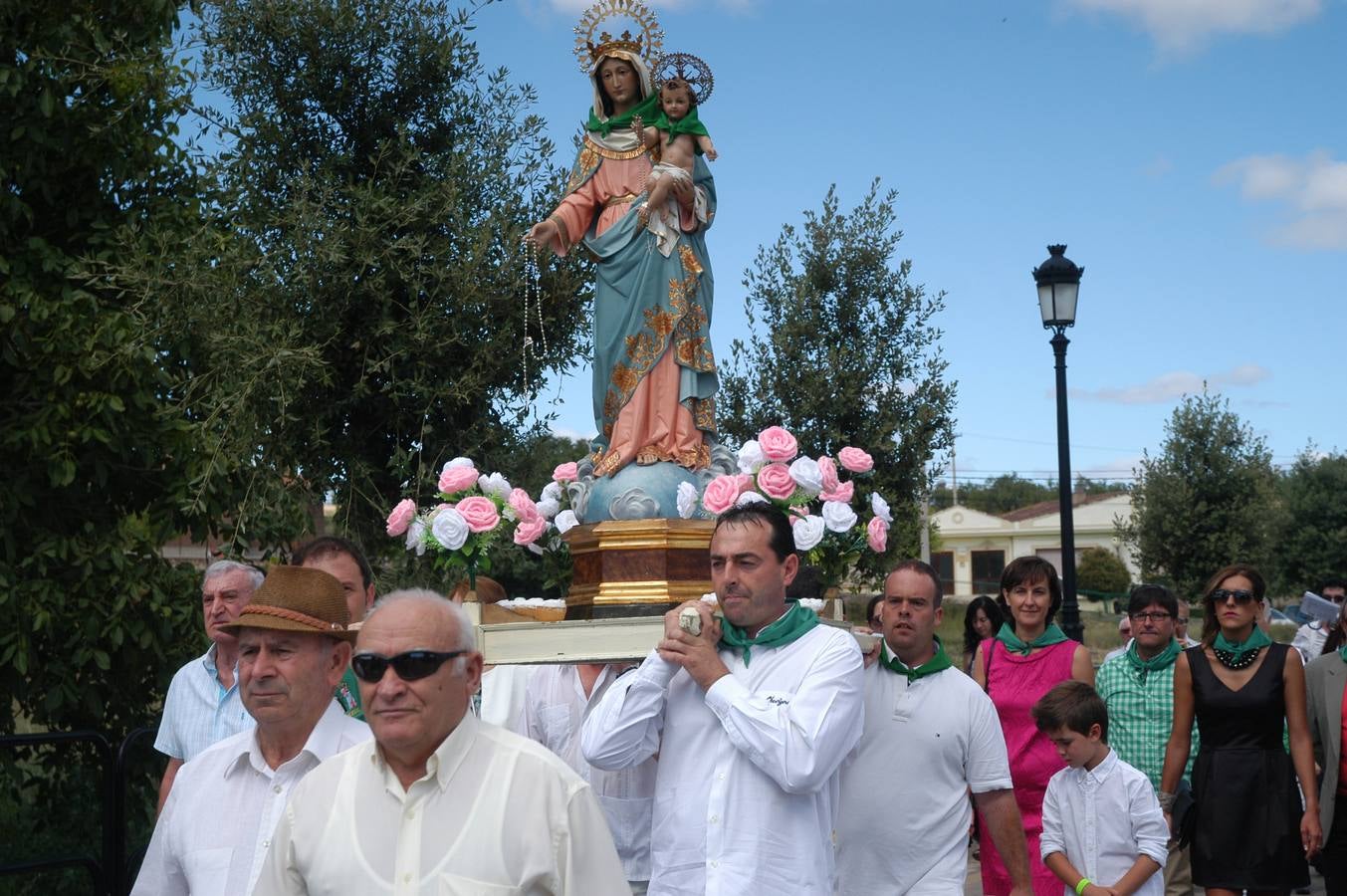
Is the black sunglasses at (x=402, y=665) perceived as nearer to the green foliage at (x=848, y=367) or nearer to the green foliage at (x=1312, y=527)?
the green foliage at (x=848, y=367)

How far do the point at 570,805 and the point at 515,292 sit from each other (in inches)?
328

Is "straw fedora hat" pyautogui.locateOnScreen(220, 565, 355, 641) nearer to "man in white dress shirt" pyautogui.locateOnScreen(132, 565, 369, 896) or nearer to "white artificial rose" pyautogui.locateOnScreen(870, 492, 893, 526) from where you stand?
"man in white dress shirt" pyautogui.locateOnScreen(132, 565, 369, 896)

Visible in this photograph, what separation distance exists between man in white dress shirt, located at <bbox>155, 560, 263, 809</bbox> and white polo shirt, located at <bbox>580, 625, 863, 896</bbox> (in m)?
1.89

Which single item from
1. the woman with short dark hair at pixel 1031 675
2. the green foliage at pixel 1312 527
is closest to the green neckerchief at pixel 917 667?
the woman with short dark hair at pixel 1031 675

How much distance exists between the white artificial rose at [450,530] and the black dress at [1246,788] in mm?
3655

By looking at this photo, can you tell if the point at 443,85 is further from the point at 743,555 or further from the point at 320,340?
the point at 743,555

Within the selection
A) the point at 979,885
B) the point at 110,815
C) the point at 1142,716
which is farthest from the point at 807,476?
Result: the point at 979,885

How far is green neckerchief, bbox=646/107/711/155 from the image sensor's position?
7488 mm

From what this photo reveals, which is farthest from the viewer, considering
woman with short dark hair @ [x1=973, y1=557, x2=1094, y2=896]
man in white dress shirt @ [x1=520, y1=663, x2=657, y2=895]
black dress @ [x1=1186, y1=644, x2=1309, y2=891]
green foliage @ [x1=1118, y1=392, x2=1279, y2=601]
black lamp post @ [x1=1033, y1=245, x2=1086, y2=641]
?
green foliage @ [x1=1118, y1=392, x2=1279, y2=601]

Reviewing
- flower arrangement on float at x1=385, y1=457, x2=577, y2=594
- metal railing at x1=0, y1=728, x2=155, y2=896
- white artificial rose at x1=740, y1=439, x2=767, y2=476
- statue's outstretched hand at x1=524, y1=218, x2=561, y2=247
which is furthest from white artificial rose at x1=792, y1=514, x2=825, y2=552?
metal railing at x1=0, y1=728, x2=155, y2=896

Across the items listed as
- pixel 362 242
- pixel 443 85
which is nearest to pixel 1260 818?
pixel 362 242

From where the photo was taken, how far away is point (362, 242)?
35.6ft

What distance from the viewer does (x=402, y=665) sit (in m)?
3.14

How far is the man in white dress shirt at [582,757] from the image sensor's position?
16.7 feet
